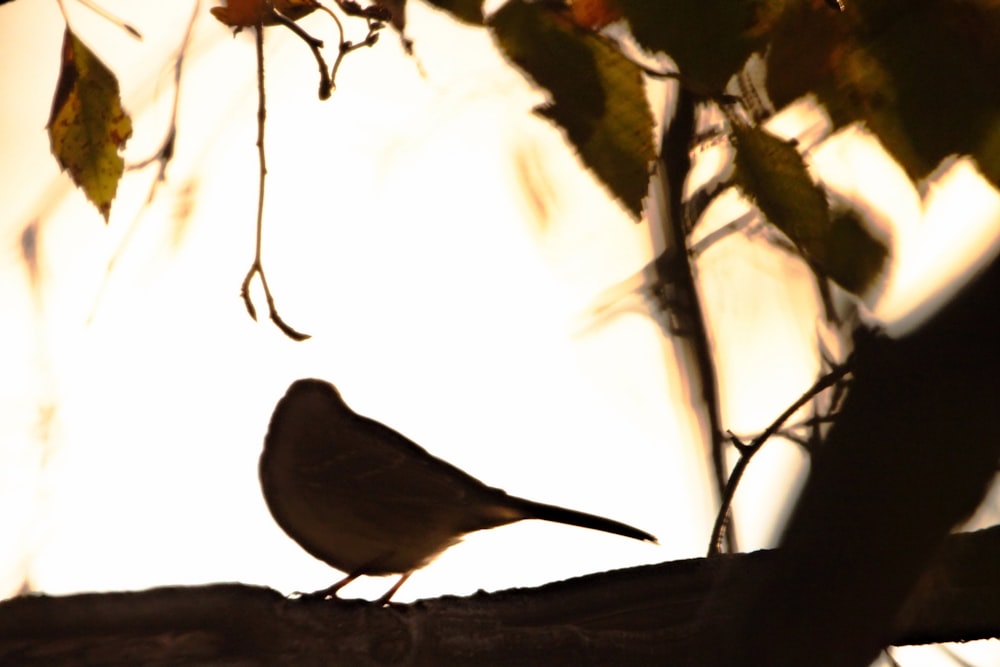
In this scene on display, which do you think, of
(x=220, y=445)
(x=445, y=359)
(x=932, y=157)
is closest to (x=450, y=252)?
(x=445, y=359)

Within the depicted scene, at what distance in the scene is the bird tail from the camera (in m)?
0.54

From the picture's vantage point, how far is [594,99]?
40 cm

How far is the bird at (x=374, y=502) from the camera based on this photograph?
536 mm

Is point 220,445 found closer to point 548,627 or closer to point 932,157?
point 548,627

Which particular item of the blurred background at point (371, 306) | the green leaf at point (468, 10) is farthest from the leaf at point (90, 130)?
the green leaf at point (468, 10)

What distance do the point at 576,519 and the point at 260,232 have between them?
259 mm

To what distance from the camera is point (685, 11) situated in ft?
1.23

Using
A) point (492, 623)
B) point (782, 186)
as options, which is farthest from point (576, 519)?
point (782, 186)

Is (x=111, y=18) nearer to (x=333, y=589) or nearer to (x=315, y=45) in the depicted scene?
(x=315, y=45)

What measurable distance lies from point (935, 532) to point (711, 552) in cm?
12

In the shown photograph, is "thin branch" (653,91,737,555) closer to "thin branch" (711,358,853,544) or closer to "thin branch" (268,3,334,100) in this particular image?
"thin branch" (711,358,853,544)

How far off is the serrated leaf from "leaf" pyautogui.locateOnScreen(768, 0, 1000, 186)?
0.18 ft

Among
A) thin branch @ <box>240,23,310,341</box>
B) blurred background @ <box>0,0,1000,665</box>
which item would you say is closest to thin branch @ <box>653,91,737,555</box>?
blurred background @ <box>0,0,1000,665</box>

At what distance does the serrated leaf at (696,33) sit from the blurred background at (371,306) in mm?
177
